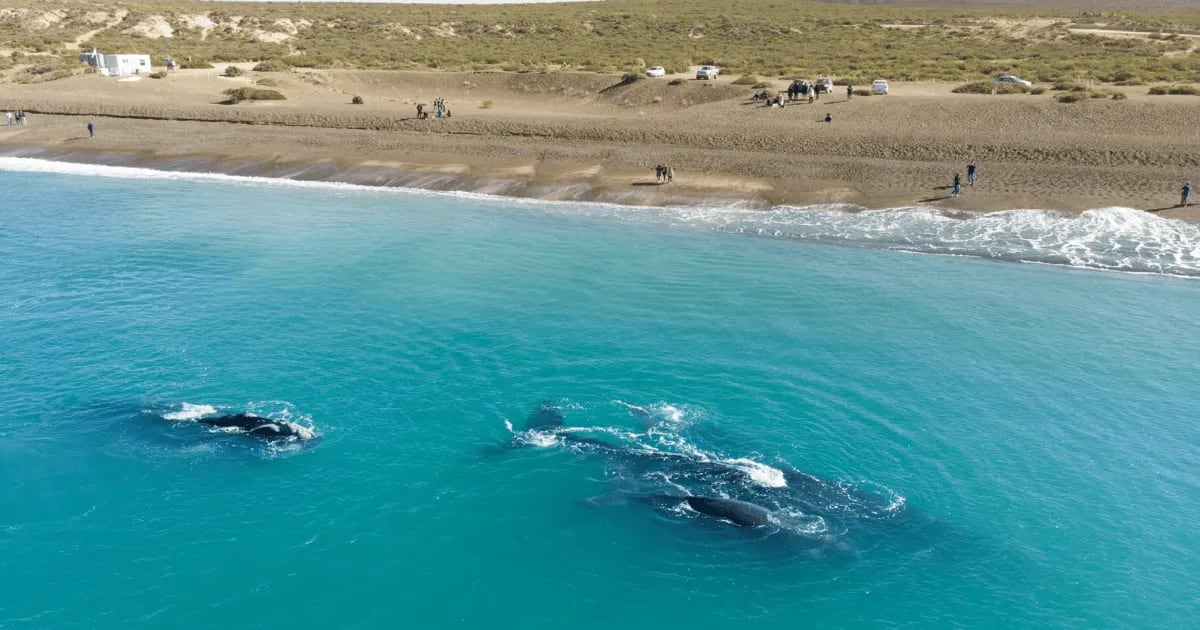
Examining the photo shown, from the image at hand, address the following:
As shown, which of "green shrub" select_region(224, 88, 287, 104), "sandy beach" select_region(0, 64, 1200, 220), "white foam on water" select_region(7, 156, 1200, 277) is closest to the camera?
"white foam on water" select_region(7, 156, 1200, 277)

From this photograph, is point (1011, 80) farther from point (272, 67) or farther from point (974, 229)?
point (272, 67)

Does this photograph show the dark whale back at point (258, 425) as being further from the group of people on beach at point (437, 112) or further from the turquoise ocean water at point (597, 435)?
the group of people on beach at point (437, 112)

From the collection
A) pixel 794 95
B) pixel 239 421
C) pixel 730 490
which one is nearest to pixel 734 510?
pixel 730 490

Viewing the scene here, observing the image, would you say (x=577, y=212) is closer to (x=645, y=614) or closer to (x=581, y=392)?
(x=581, y=392)

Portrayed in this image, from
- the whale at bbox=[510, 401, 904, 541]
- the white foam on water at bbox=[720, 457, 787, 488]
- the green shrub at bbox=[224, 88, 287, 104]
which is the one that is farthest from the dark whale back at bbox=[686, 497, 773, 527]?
the green shrub at bbox=[224, 88, 287, 104]

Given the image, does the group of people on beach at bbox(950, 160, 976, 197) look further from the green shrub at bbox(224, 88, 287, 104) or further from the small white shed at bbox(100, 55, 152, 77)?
the small white shed at bbox(100, 55, 152, 77)

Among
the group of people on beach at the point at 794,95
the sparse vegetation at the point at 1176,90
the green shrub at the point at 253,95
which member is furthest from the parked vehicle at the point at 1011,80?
the green shrub at the point at 253,95
